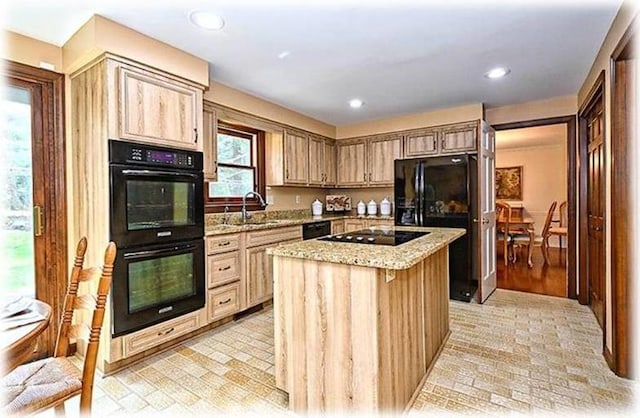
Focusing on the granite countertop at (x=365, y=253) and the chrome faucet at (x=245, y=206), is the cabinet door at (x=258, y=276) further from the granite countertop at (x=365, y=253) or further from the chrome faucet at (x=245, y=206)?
the granite countertop at (x=365, y=253)

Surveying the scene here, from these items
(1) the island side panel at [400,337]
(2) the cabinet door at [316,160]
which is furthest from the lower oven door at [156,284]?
(2) the cabinet door at [316,160]

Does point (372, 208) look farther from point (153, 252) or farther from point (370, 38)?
point (153, 252)

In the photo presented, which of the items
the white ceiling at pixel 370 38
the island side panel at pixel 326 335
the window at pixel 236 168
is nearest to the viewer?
the island side panel at pixel 326 335

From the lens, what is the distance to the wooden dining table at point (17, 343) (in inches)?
40.8

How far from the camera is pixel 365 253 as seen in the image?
1.67 meters

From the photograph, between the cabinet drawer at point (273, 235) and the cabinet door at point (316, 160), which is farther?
the cabinet door at point (316, 160)

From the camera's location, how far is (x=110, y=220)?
223 centimetres

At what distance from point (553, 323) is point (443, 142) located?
7.63 ft

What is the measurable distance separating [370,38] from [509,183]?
6.90m

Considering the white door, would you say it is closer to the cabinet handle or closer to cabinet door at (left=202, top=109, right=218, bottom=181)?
cabinet door at (left=202, top=109, right=218, bottom=181)

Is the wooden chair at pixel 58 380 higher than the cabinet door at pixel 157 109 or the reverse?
the reverse

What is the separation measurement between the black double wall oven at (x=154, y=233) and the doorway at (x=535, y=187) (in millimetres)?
5089

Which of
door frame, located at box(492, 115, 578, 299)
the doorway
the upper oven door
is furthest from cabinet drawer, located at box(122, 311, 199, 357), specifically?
the doorway

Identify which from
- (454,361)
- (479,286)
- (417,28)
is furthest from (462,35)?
(479,286)
